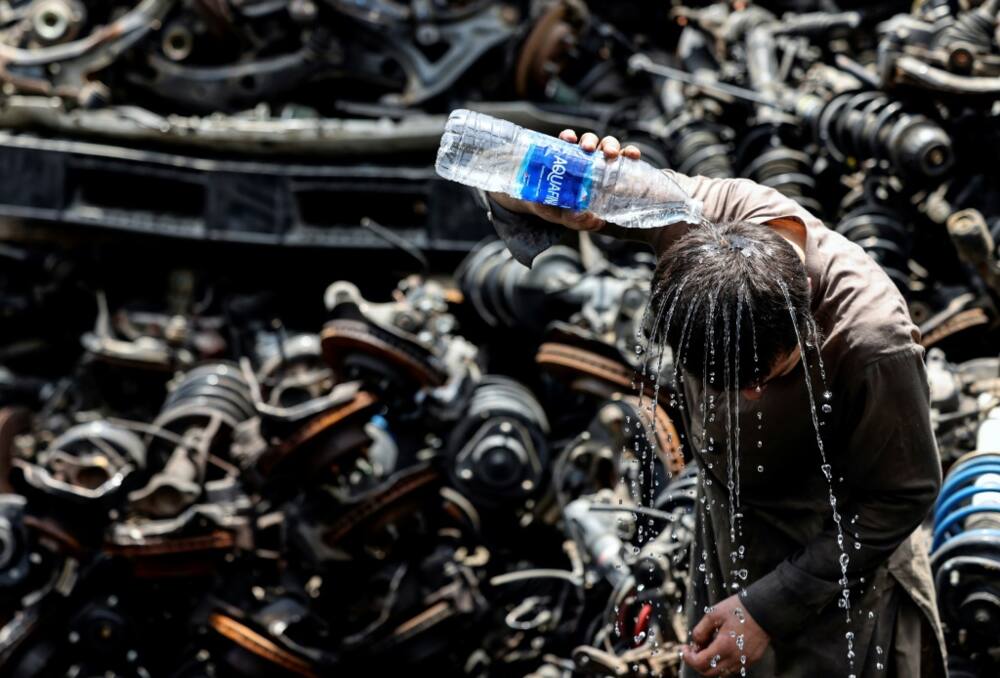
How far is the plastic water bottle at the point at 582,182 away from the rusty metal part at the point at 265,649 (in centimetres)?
Result: 284

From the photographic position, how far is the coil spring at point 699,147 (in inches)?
231

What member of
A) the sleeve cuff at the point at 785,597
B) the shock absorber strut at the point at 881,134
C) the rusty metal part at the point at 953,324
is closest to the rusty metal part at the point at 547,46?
the shock absorber strut at the point at 881,134

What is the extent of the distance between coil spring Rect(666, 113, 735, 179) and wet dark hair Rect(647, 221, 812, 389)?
3.26 meters

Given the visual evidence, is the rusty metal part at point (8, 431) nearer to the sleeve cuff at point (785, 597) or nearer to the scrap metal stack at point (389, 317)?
the scrap metal stack at point (389, 317)

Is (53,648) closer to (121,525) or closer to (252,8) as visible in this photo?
(121,525)

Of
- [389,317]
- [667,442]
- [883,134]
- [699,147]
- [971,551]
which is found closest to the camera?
[971,551]

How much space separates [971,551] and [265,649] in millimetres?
2517

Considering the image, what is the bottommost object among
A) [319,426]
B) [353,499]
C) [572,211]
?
[353,499]

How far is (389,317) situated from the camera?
17.8 feet

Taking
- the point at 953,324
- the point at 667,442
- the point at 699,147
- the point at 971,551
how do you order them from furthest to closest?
the point at 699,147, the point at 953,324, the point at 667,442, the point at 971,551

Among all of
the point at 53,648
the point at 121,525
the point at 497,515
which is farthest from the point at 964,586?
the point at 53,648

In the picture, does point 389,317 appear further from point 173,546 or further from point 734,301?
point 734,301

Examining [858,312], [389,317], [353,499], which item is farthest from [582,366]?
[858,312]

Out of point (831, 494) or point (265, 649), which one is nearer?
point (831, 494)
